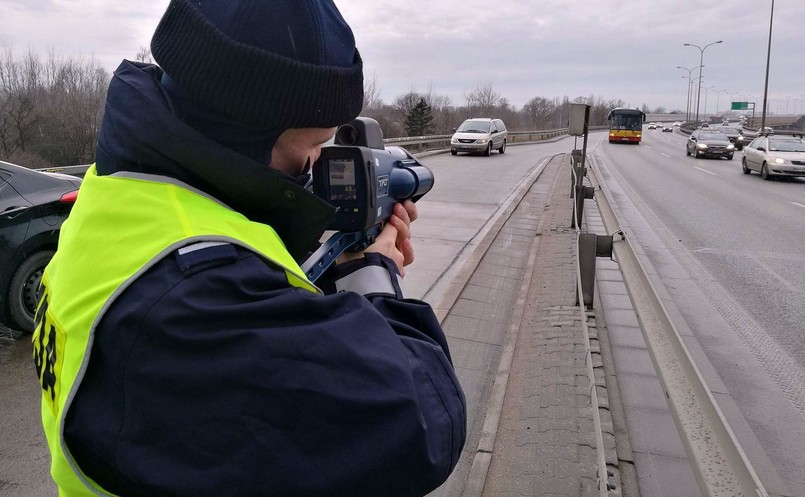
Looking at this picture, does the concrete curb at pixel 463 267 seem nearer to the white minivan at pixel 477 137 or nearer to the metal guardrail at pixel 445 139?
the metal guardrail at pixel 445 139

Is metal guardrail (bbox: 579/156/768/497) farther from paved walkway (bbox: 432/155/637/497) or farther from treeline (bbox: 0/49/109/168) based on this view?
treeline (bbox: 0/49/109/168)

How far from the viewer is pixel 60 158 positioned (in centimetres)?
3253

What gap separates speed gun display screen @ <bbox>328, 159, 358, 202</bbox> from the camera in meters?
1.38

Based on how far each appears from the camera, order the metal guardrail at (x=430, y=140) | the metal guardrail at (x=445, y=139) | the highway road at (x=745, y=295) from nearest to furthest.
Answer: the highway road at (x=745, y=295) → the metal guardrail at (x=430, y=140) → the metal guardrail at (x=445, y=139)

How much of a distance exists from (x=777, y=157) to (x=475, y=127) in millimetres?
13159

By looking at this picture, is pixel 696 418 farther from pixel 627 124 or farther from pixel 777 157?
pixel 627 124

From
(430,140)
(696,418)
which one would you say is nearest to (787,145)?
(430,140)

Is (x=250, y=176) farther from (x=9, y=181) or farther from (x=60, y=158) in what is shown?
(x=60, y=158)

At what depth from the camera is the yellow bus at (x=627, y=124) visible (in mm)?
46438

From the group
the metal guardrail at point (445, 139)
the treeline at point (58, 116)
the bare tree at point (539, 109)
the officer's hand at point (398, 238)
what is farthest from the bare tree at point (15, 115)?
the bare tree at point (539, 109)

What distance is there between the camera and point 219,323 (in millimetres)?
854

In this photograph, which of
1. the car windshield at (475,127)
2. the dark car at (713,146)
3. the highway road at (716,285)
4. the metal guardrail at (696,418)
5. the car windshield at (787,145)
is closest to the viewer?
the metal guardrail at (696,418)

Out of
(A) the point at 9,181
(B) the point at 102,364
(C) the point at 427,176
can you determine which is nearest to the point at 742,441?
(C) the point at 427,176

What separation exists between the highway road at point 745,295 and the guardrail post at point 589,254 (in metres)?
1.08
